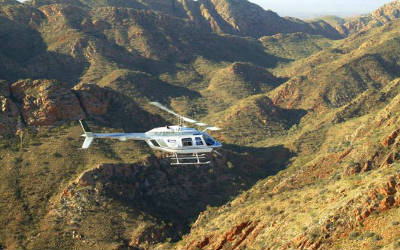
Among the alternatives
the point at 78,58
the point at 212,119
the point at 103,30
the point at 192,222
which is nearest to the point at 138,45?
the point at 103,30

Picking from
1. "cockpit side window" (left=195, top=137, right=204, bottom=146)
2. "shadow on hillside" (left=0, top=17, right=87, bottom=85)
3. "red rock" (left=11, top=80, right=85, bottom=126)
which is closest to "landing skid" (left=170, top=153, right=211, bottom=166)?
"cockpit side window" (left=195, top=137, right=204, bottom=146)

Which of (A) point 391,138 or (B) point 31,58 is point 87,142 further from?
(B) point 31,58

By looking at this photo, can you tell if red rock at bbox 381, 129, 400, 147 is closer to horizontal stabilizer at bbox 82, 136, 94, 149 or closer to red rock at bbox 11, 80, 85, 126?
horizontal stabilizer at bbox 82, 136, 94, 149

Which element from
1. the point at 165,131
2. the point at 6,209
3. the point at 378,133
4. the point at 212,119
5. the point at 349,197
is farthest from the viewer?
the point at 212,119

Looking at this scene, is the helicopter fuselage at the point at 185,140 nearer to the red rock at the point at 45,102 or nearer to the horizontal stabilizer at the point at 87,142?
the horizontal stabilizer at the point at 87,142

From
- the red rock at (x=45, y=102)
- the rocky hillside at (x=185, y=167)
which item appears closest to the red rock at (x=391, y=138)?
the rocky hillside at (x=185, y=167)

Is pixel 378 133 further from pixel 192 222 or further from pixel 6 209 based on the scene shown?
pixel 6 209
